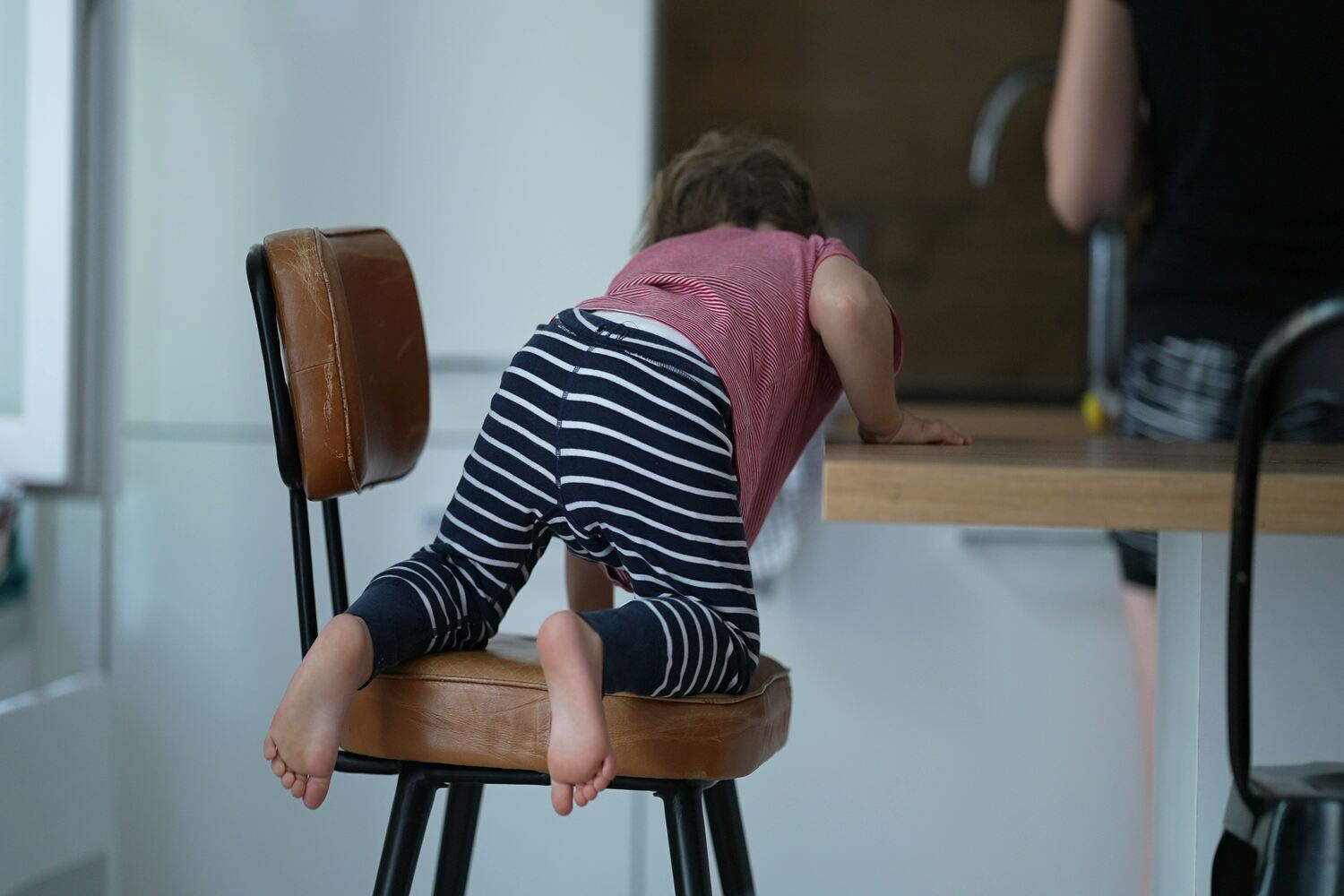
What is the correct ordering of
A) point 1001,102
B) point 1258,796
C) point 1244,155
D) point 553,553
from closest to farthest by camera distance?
point 1258,796
point 1244,155
point 553,553
point 1001,102

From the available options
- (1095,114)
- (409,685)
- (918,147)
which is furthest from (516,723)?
(918,147)

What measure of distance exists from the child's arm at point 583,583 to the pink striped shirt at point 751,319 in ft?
0.59

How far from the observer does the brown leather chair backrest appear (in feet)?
3.07

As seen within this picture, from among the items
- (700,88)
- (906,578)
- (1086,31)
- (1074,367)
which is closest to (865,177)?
(700,88)

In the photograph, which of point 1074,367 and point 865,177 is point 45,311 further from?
point 1074,367

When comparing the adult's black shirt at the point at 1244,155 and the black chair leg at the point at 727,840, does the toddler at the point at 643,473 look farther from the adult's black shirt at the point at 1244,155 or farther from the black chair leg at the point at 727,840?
the adult's black shirt at the point at 1244,155

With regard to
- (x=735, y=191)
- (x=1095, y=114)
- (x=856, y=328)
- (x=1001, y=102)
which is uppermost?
(x=1001, y=102)

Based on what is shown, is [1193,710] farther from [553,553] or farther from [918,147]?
[918,147]

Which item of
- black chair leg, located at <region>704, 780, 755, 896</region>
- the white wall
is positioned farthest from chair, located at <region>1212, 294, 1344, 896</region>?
the white wall

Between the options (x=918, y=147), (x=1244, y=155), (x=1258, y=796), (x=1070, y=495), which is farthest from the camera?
(x=918, y=147)

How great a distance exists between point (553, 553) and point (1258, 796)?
125cm

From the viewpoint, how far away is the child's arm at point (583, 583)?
1158mm

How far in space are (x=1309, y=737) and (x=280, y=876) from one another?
140cm

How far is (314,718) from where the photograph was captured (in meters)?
0.82
